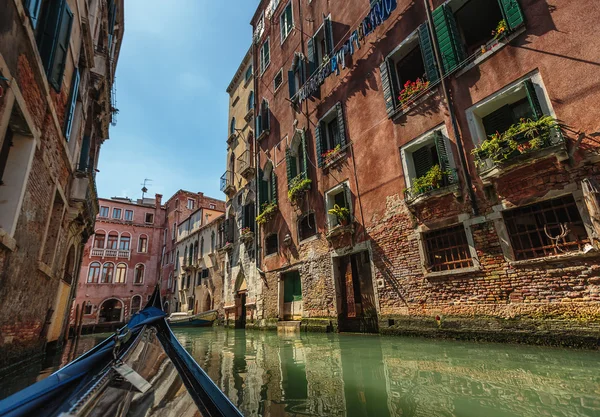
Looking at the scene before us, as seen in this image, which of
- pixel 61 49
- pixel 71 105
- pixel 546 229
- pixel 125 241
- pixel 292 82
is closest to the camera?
pixel 546 229

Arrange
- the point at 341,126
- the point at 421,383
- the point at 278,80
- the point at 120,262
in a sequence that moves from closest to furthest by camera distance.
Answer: the point at 421,383
the point at 341,126
the point at 278,80
the point at 120,262

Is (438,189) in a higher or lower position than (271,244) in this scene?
lower

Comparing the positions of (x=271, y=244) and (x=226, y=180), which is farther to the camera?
(x=226, y=180)

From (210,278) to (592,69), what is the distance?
18.9 m

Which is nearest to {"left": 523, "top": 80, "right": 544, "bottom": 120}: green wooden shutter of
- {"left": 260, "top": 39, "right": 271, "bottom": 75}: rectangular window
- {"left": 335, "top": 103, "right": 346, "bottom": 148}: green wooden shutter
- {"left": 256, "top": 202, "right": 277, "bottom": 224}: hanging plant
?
{"left": 335, "top": 103, "right": 346, "bottom": 148}: green wooden shutter

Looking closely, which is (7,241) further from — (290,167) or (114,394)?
(290,167)

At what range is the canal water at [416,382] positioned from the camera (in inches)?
86.7

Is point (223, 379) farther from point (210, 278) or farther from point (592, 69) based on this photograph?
point (210, 278)

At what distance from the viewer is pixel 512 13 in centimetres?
575

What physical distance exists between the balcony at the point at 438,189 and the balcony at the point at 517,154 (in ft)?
1.78

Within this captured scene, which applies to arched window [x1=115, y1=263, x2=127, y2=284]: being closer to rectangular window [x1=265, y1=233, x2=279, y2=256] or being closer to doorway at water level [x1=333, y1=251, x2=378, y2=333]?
rectangular window [x1=265, y1=233, x2=279, y2=256]

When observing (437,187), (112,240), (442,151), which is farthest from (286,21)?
(112,240)

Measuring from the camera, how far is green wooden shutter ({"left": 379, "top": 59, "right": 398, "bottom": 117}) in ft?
26.2

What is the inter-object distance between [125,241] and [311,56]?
24543mm
